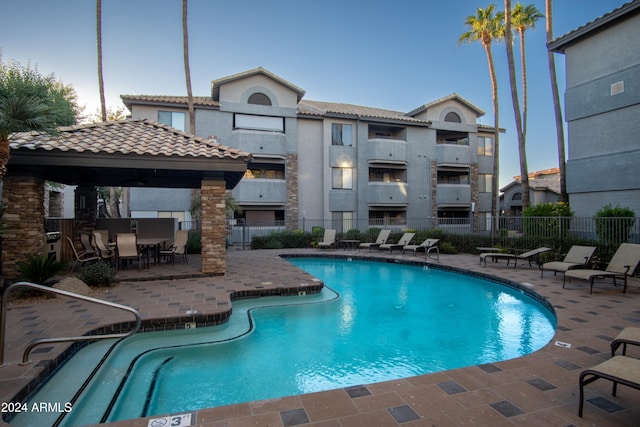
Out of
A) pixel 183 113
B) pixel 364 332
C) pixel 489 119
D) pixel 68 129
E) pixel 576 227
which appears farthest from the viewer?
pixel 489 119

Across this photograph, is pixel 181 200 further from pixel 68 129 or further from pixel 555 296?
pixel 555 296

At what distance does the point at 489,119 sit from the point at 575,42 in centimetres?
1486

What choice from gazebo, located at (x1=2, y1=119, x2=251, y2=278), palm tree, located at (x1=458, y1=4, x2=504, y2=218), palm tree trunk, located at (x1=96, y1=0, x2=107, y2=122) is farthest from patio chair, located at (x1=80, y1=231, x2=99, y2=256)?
palm tree, located at (x1=458, y1=4, x2=504, y2=218)

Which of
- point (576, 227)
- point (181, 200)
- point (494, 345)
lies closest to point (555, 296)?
point (494, 345)

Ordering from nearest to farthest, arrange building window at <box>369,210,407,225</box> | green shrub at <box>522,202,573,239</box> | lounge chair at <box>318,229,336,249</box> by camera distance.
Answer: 1. green shrub at <box>522,202,573,239</box>
2. lounge chair at <box>318,229,336,249</box>
3. building window at <box>369,210,407,225</box>

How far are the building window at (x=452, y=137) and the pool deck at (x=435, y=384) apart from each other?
2160 cm

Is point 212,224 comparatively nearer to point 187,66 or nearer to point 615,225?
point 615,225

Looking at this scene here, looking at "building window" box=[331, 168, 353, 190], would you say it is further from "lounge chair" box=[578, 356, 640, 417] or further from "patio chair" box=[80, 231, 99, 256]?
"lounge chair" box=[578, 356, 640, 417]

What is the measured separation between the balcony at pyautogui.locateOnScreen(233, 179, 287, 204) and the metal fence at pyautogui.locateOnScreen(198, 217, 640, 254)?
60.2 inches

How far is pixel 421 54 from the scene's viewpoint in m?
22.0

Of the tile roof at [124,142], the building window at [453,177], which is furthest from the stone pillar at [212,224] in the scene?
the building window at [453,177]

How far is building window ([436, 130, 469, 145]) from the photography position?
26.8m

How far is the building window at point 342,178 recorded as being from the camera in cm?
2323

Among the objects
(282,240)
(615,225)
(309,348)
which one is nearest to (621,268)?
(615,225)
